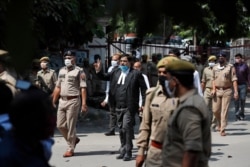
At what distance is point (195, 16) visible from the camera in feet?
6.44

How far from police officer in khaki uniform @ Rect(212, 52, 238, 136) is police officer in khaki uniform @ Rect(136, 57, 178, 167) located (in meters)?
6.54

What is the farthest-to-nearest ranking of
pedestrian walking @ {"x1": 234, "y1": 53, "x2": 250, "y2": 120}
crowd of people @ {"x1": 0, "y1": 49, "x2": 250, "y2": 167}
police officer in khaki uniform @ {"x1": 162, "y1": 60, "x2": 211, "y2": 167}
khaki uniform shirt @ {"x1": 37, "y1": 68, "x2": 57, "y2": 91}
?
1. pedestrian walking @ {"x1": 234, "y1": 53, "x2": 250, "y2": 120}
2. khaki uniform shirt @ {"x1": 37, "y1": 68, "x2": 57, "y2": 91}
3. police officer in khaki uniform @ {"x1": 162, "y1": 60, "x2": 211, "y2": 167}
4. crowd of people @ {"x1": 0, "y1": 49, "x2": 250, "y2": 167}

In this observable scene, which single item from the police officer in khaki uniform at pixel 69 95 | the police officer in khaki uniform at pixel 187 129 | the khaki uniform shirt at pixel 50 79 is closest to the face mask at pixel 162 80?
the police officer in khaki uniform at pixel 187 129

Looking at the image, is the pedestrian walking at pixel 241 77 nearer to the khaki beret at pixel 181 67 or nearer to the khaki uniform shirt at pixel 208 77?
the khaki uniform shirt at pixel 208 77

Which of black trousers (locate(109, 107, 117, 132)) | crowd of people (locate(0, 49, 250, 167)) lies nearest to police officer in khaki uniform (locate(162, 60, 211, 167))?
crowd of people (locate(0, 49, 250, 167))

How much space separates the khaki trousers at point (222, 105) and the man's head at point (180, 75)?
24.4 ft

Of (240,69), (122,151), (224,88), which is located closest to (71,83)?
(122,151)

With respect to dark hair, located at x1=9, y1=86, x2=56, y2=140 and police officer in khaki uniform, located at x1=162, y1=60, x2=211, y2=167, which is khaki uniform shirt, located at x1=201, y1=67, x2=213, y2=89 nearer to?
police officer in khaki uniform, located at x1=162, y1=60, x2=211, y2=167

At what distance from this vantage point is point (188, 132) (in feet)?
13.4

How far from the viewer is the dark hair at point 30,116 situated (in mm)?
3303

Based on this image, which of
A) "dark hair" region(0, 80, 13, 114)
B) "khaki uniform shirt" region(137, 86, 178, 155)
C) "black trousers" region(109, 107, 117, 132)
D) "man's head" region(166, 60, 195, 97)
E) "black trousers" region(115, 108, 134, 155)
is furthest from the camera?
"black trousers" region(109, 107, 117, 132)

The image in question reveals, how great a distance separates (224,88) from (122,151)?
342 cm

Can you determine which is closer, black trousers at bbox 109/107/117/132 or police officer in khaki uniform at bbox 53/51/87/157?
police officer in khaki uniform at bbox 53/51/87/157

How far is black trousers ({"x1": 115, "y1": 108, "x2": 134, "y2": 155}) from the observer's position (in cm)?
904
